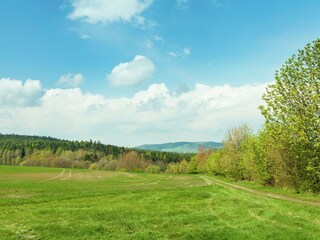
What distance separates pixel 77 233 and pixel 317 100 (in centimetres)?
2759

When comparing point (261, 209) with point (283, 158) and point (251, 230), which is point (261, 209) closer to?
point (251, 230)

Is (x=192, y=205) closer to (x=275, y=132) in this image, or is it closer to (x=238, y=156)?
(x=275, y=132)

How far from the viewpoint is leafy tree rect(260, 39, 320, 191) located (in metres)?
33.4

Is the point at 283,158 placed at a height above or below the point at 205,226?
above

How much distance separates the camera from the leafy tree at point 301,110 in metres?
33.4

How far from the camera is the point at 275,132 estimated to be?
37.4 metres

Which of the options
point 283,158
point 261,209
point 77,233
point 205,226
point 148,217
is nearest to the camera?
point 77,233

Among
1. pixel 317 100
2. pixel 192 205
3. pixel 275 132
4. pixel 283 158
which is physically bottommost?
pixel 192 205

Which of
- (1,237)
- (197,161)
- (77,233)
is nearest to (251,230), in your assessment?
(77,233)

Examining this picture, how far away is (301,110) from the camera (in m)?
35.8

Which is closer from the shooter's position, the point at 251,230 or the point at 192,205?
the point at 251,230

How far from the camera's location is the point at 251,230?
1773cm

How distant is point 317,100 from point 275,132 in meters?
6.11

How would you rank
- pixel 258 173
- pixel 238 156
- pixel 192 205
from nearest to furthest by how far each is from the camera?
1. pixel 192 205
2. pixel 258 173
3. pixel 238 156
